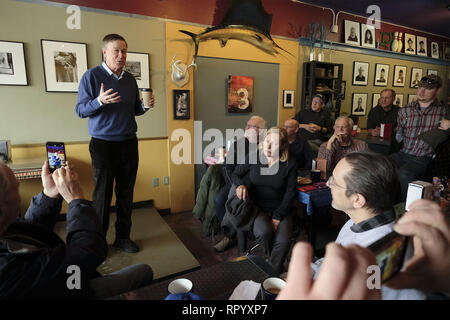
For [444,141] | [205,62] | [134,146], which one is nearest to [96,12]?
[205,62]

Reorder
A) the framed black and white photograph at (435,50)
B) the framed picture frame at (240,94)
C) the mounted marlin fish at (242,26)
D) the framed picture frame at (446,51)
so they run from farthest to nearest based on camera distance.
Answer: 1. the framed picture frame at (446,51)
2. the framed black and white photograph at (435,50)
3. the framed picture frame at (240,94)
4. the mounted marlin fish at (242,26)

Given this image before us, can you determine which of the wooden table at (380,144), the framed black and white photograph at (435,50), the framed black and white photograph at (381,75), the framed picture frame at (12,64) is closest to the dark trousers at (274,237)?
the wooden table at (380,144)

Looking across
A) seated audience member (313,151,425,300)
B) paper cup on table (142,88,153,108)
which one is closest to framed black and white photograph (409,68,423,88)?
paper cup on table (142,88,153,108)

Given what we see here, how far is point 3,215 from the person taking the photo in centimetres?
84

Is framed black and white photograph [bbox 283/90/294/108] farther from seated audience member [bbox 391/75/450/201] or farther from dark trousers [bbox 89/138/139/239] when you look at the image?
dark trousers [bbox 89/138/139/239]

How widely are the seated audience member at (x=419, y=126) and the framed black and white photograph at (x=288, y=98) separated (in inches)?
71.2

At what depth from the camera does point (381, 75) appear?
5879 millimetres

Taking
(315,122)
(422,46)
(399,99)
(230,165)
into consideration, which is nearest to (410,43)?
(422,46)

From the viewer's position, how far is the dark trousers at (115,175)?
8.00 feet

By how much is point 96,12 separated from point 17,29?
0.80 meters

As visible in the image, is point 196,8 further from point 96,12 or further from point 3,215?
point 3,215

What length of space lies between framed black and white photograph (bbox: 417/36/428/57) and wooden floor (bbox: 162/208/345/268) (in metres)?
5.35

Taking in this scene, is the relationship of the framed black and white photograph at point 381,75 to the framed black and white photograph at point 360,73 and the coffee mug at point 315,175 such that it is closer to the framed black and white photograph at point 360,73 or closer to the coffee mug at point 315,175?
the framed black and white photograph at point 360,73

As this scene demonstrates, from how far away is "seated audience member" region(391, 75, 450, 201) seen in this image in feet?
9.64
